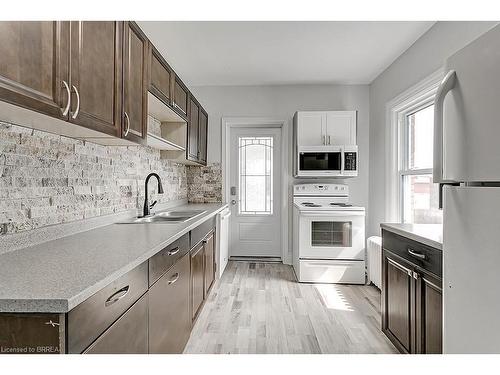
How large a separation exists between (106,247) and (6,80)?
29.7 inches

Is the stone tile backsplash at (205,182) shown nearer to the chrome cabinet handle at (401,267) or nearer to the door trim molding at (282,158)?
the door trim molding at (282,158)

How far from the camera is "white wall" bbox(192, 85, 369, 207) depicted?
14.5 feet

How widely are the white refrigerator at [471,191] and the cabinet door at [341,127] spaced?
283cm

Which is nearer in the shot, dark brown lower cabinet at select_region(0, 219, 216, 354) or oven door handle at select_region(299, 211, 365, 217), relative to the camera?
dark brown lower cabinet at select_region(0, 219, 216, 354)

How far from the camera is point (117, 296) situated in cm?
109

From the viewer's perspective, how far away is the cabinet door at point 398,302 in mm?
1921

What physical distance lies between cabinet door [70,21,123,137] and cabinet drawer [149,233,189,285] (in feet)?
2.17

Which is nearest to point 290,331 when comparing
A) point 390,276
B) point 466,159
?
point 390,276

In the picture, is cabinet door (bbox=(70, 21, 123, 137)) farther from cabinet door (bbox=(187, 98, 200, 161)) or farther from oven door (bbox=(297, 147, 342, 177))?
oven door (bbox=(297, 147, 342, 177))

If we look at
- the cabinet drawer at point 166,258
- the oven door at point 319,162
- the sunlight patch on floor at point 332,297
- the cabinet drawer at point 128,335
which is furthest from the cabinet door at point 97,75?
the oven door at point 319,162

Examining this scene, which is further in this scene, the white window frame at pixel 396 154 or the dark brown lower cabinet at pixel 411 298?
the white window frame at pixel 396 154

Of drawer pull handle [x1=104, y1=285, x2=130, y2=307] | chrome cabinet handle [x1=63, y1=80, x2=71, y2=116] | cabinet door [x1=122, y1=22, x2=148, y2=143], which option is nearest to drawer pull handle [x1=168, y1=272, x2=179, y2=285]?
drawer pull handle [x1=104, y1=285, x2=130, y2=307]

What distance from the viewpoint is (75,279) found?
959 millimetres

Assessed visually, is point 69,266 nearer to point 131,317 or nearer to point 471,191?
point 131,317
